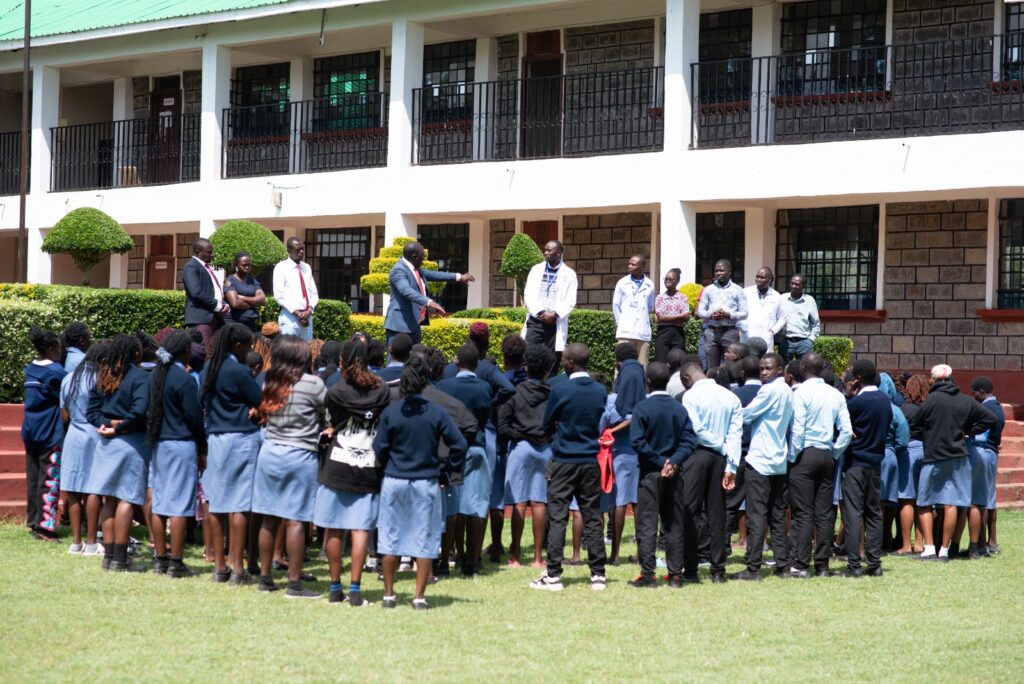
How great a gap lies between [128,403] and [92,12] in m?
17.9

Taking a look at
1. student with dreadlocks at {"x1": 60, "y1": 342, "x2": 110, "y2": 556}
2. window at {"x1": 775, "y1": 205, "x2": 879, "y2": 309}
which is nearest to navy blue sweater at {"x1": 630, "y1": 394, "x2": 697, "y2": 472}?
student with dreadlocks at {"x1": 60, "y1": 342, "x2": 110, "y2": 556}

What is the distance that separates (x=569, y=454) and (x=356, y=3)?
43.9ft

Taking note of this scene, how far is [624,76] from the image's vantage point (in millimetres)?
20484

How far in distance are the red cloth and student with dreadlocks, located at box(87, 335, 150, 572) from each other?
3.34 metres

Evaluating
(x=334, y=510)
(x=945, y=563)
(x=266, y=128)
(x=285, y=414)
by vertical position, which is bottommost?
(x=945, y=563)

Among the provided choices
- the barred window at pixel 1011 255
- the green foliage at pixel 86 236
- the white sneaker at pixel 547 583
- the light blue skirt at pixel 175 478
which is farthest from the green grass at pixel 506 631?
the green foliage at pixel 86 236

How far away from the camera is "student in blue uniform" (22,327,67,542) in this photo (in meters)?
11.3

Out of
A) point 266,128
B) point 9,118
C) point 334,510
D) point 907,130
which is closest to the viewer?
point 334,510

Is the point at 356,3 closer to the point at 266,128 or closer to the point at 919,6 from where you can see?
the point at 266,128

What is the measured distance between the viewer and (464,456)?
912 cm

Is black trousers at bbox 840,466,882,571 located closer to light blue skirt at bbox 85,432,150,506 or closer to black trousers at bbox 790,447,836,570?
black trousers at bbox 790,447,836,570

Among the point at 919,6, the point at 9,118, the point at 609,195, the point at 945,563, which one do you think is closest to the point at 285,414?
the point at 945,563

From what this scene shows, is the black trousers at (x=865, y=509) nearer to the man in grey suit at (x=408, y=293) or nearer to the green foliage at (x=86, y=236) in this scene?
the man in grey suit at (x=408, y=293)

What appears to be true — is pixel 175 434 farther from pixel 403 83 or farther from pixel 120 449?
pixel 403 83
